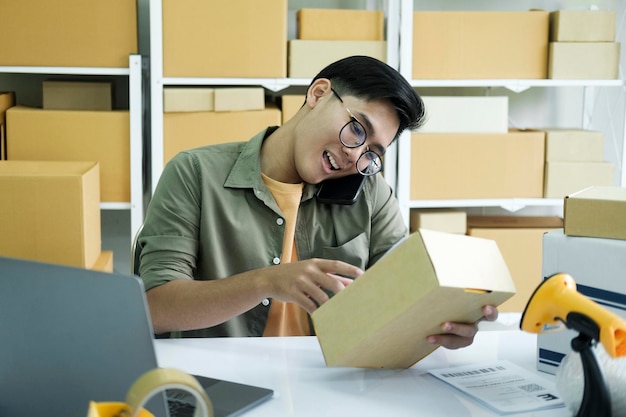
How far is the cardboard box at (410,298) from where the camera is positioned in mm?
1009

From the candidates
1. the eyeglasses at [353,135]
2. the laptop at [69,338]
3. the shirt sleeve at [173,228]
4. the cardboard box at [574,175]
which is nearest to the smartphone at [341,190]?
the eyeglasses at [353,135]

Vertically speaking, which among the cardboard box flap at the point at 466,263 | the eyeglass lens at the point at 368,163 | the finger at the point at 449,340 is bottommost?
the finger at the point at 449,340

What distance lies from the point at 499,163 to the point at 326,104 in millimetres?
1474

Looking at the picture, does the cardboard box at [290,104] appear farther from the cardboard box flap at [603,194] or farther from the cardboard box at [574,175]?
the cardboard box flap at [603,194]

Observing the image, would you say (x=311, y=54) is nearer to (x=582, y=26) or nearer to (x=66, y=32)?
(x=66, y=32)

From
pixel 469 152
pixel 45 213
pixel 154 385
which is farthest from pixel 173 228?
pixel 469 152

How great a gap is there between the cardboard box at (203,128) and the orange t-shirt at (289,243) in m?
1.07

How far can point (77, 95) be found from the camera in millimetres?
2801

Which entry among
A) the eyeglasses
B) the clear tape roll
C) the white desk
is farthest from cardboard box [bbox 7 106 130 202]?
the clear tape roll

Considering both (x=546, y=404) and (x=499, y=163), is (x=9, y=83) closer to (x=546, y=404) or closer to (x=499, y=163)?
(x=499, y=163)

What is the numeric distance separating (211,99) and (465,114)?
93cm

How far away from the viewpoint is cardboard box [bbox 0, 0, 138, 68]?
2662 millimetres

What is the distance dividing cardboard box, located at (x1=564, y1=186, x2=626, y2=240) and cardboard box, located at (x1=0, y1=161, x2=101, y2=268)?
163cm

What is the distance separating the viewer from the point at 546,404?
1.10m
